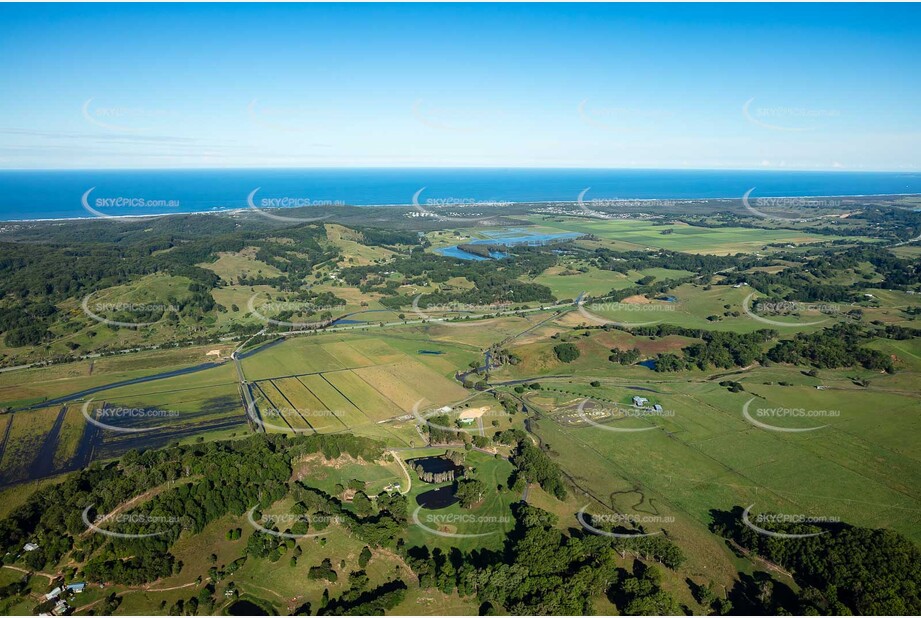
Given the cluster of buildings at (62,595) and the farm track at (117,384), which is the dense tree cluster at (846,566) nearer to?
the cluster of buildings at (62,595)

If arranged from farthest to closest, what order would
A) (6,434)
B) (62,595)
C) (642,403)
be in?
(642,403) < (6,434) < (62,595)

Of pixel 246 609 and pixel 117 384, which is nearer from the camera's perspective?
pixel 246 609

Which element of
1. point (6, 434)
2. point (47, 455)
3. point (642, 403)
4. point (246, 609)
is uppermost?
point (642, 403)

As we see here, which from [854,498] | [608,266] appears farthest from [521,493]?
[608,266]

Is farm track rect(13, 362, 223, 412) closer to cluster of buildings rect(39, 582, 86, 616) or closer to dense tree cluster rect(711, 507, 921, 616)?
cluster of buildings rect(39, 582, 86, 616)

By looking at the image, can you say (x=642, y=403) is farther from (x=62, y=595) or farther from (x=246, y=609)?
(x=62, y=595)

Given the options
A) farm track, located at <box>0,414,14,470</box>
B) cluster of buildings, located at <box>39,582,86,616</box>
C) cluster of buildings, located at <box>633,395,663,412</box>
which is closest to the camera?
cluster of buildings, located at <box>39,582,86,616</box>

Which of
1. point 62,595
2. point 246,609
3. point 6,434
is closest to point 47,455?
point 6,434

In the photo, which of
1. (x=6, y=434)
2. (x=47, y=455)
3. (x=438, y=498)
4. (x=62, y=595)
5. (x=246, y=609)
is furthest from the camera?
(x=6, y=434)

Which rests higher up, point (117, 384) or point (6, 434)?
point (117, 384)

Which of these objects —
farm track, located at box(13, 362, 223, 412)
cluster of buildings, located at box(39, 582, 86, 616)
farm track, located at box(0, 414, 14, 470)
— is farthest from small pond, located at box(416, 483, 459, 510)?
farm track, located at box(13, 362, 223, 412)

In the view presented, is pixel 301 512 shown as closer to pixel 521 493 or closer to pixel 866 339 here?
pixel 521 493
